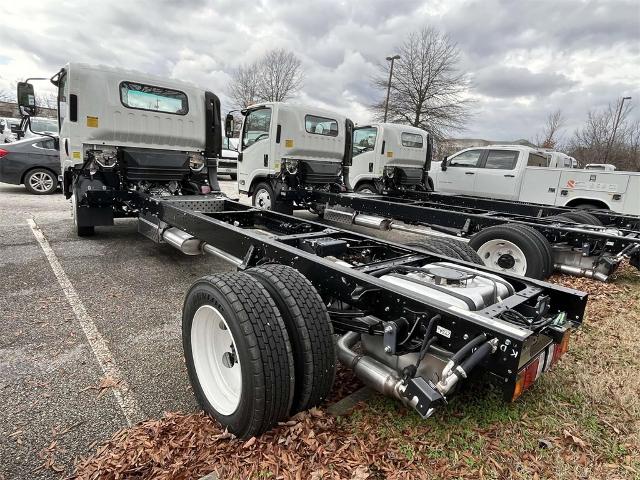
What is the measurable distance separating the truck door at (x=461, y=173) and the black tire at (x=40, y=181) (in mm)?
10258

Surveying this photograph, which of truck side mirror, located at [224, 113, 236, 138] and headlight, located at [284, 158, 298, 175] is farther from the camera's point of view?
headlight, located at [284, 158, 298, 175]

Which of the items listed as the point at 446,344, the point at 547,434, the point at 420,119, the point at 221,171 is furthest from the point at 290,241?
the point at 420,119

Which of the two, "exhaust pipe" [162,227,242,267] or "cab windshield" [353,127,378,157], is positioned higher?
"cab windshield" [353,127,378,157]

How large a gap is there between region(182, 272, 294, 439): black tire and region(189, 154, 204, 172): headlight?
4.87 meters

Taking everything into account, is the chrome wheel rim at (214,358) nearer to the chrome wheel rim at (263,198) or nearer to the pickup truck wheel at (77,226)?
the pickup truck wheel at (77,226)

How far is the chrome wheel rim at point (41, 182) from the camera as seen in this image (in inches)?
408

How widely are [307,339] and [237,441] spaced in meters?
0.65

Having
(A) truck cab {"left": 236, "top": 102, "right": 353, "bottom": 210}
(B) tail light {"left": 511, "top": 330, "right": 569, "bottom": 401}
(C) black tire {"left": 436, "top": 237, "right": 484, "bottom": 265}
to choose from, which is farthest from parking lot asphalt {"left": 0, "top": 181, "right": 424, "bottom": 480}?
(A) truck cab {"left": 236, "top": 102, "right": 353, "bottom": 210}

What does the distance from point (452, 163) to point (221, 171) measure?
975 centimetres

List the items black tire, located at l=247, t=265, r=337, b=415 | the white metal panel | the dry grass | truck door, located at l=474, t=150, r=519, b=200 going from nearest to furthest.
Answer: the dry grass < black tire, located at l=247, t=265, r=337, b=415 < the white metal panel < truck door, located at l=474, t=150, r=519, b=200

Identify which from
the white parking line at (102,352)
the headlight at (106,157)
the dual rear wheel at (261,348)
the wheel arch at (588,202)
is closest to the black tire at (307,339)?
the dual rear wheel at (261,348)

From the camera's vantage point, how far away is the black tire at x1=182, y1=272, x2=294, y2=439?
1930mm

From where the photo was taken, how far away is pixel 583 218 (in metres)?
6.39

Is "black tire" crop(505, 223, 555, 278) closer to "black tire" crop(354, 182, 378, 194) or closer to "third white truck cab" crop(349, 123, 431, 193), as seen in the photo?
"third white truck cab" crop(349, 123, 431, 193)
